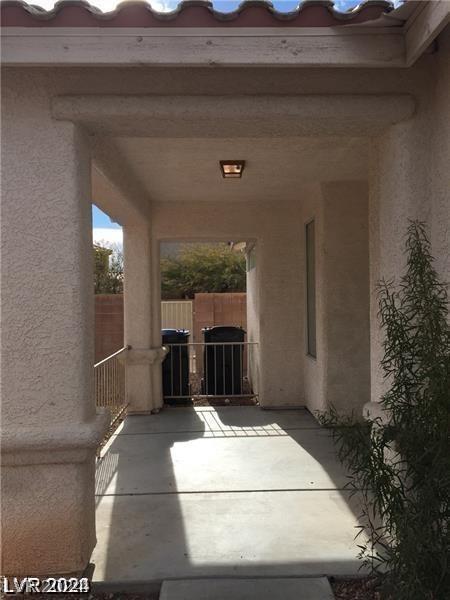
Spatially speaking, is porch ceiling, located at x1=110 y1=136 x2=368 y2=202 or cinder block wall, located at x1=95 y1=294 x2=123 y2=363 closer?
porch ceiling, located at x1=110 y1=136 x2=368 y2=202

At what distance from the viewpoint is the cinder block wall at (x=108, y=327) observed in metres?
10.1

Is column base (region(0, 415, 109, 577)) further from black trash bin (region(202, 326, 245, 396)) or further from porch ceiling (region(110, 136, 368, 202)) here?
black trash bin (region(202, 326, 245, 396))

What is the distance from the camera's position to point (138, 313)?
24.1 feet

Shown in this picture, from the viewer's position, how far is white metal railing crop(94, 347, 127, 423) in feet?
21.4

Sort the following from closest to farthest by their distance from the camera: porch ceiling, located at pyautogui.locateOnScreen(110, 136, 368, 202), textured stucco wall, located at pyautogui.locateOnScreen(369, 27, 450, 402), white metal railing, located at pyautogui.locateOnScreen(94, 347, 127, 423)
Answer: textured stucco wall, located at pyautogui.locateOnScreen(369, 27, 450, 402), porch ceiling, located at pyautogui.locateOnScreen(110, 136, 368, 202), white metal railing, located at pyautogui.locateOnScreen(94, 347, 127, 423)

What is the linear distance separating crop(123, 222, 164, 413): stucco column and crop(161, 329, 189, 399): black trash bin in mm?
709

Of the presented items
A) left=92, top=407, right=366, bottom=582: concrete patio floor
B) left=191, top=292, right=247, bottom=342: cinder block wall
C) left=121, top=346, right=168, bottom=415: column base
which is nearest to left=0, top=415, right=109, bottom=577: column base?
left=92, top=407, right=366, bottom=582: concrete patio floor

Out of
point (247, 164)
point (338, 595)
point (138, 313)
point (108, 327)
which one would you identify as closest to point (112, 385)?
point (138, 313)

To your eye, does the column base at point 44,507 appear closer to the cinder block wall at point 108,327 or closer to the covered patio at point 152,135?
the covered patio at point 152,135

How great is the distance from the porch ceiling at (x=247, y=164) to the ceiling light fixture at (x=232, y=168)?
0.08 metres

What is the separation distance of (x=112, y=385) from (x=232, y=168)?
360cm

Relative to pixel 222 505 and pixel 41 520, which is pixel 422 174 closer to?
pixel 222 505

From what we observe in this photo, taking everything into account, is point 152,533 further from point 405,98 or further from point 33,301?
point 405,98

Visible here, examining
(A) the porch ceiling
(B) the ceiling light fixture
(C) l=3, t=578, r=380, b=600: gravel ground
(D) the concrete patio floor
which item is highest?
(A) the porch ceiling
